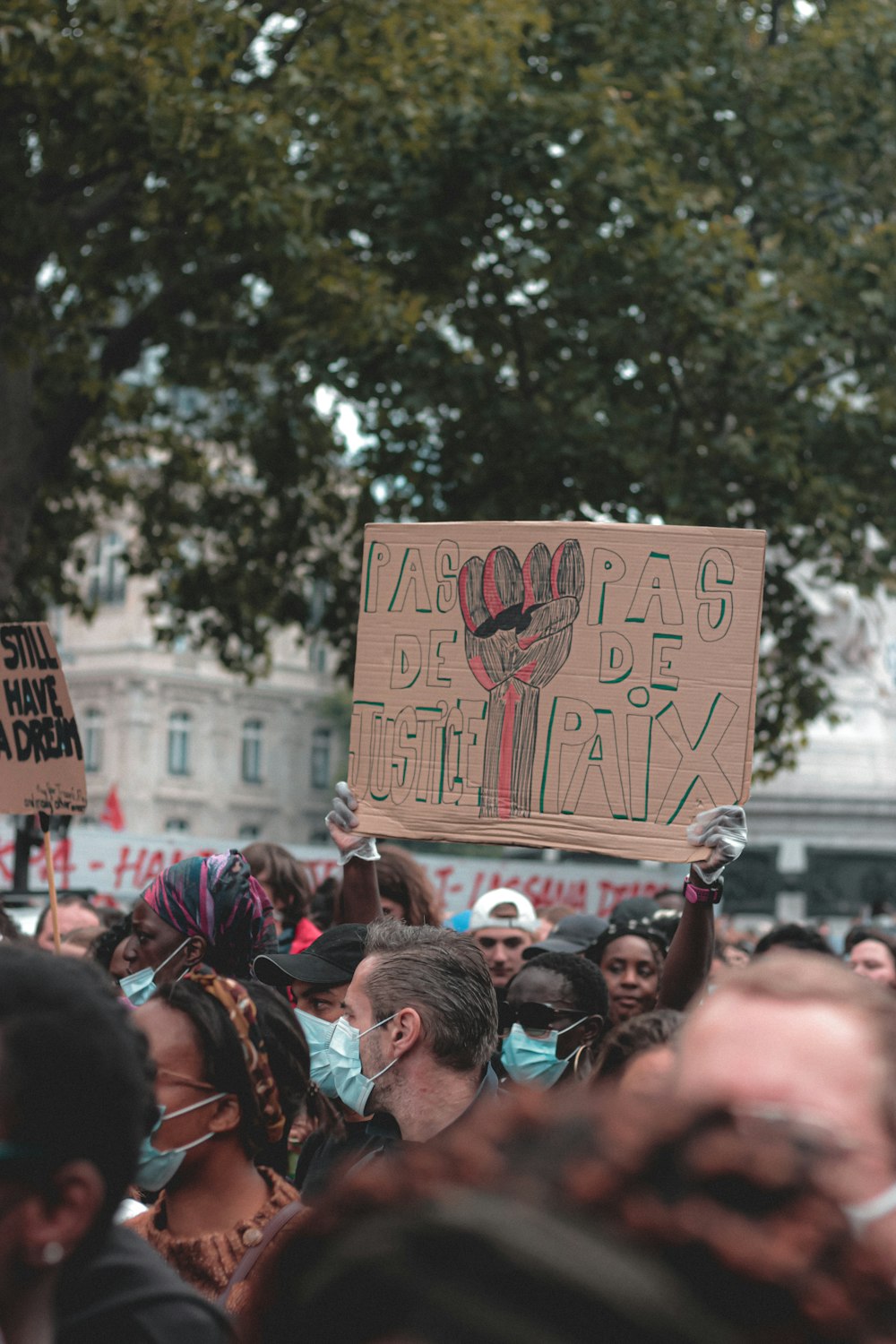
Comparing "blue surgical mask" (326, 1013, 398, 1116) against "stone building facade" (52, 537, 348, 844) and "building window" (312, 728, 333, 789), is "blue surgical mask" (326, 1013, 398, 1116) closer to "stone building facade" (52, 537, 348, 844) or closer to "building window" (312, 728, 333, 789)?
"stone building facade" (52, 537, 348, 844)

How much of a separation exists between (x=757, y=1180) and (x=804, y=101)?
15990 mm

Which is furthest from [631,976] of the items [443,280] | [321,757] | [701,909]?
[321,757]

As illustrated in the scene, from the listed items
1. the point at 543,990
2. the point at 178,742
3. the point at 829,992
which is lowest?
the point at 178,742

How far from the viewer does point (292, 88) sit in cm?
1219

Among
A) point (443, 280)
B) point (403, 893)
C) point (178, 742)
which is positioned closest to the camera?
point (403, 893)

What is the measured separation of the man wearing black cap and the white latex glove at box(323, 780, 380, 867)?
1.96 ft

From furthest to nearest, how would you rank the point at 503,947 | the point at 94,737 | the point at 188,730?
the point at 188,730 < the point at 94,737 < the point at 503,947

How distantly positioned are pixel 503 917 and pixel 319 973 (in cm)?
264

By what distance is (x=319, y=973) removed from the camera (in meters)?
4.21

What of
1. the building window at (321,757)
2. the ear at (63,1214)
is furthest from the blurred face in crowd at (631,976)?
the building window at (321,757)

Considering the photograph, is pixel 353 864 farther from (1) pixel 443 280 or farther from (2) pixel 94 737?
(2) pixel 94 737

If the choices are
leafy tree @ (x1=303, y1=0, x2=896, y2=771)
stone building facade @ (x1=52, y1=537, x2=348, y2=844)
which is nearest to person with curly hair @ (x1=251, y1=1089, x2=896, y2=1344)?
leafy tree @ (x1=303, y1=0, x2=896, y2=771)

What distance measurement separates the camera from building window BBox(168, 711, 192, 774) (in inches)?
2170

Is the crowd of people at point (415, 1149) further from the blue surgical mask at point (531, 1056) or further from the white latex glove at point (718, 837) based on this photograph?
the blue surgical mask at point (531, 1056)
